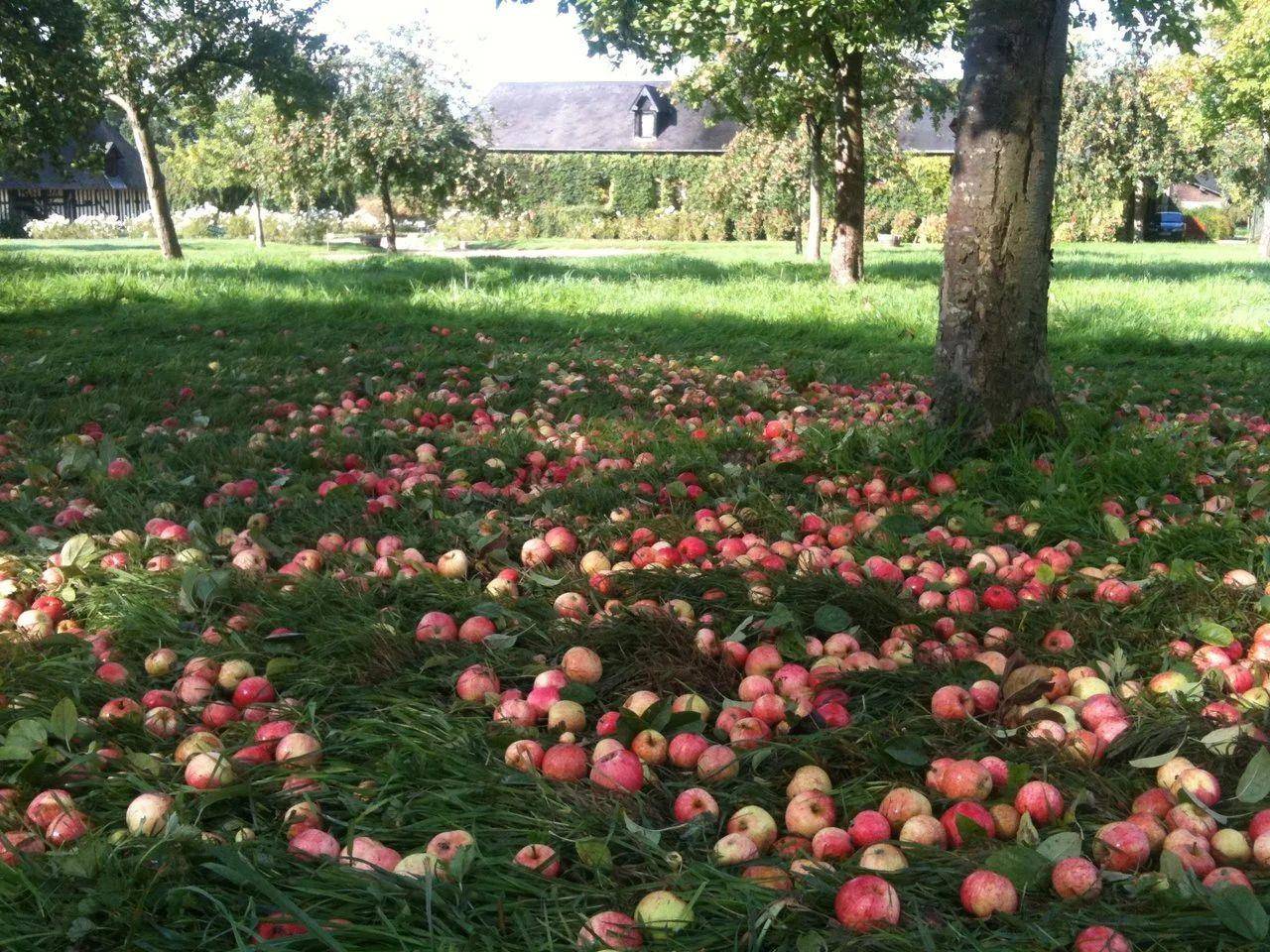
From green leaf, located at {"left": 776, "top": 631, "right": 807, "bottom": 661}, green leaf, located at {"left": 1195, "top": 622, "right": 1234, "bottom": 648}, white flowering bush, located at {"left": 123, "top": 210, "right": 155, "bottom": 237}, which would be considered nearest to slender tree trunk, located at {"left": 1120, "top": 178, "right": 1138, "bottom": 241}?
white flowering bush, located at {"left": 123, "top": 210, "right": 155, "bottom": 237}

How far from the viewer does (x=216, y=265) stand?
43.9 feet

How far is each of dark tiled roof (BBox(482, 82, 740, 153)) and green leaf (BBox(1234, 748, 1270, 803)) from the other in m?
46.1

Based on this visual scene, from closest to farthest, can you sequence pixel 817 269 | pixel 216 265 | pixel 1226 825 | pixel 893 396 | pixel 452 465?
pixel 1226 825
pixel 452 465
pixel 893 396
pixel 216 265
pixel 817 269

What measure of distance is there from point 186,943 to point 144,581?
64.9 inches

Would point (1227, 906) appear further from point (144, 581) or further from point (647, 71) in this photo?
point (647, 71)

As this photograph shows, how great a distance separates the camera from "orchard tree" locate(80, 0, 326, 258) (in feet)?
51.4

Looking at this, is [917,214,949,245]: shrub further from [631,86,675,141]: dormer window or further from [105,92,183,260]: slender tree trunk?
[105,92,183,260]: slender tree trunk

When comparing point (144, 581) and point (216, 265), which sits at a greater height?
point (216, 265)

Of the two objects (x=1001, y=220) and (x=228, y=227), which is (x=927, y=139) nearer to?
(x=228, y=227)

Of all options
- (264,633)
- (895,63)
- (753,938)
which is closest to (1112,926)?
(753,938)

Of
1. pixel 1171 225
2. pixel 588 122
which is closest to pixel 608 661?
pixel 588 122

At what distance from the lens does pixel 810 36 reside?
40.7 feet

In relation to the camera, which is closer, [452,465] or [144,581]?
[144,581]

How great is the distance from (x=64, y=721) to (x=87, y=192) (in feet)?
202
